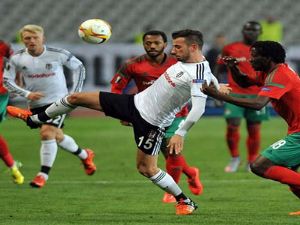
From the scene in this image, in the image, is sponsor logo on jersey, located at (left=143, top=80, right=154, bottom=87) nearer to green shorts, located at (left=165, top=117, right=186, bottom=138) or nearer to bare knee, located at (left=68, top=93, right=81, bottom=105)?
green shorts, located at (left=165, top=117, right=186, bottom=138)

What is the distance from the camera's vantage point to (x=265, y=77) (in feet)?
30.6

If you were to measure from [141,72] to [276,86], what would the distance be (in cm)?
277

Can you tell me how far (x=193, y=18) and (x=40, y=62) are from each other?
16090 mm

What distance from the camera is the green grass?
375 inches

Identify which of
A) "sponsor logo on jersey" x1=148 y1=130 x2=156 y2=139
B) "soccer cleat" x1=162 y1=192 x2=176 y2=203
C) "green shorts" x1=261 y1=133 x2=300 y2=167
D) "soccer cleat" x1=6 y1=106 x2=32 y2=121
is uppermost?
"green shorts" x1=261 y1=133 x2=300 y2=167

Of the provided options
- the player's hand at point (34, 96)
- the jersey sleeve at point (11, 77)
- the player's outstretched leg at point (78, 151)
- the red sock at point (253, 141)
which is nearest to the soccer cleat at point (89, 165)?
the player's outstretched leg at point (78, 151)

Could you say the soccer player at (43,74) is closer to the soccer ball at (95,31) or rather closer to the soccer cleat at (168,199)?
the soccer ball at (95,31)

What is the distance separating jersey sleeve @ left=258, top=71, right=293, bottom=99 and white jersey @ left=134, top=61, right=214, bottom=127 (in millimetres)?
785

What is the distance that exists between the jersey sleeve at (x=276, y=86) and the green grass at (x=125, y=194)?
1.21 metres

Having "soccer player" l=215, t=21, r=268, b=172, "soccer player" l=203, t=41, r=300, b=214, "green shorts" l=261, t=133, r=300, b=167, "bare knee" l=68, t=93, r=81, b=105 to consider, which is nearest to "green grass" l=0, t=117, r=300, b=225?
"soccer player" l=215, t=21, r=268, b=172

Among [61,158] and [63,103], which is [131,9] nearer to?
[61,158]

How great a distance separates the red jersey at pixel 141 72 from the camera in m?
11.2

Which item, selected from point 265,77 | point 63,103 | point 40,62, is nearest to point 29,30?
point 40,62

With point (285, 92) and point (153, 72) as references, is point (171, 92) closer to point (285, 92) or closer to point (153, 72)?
point (285, 92)
